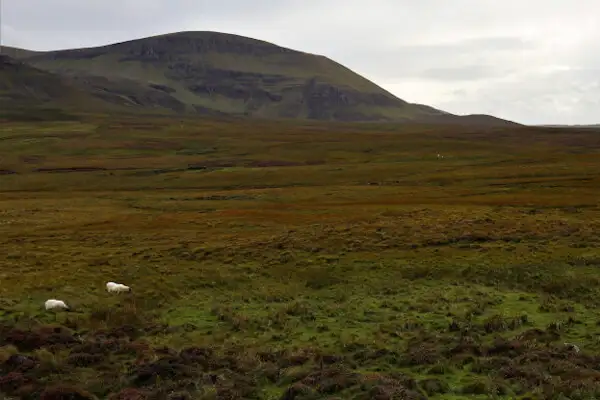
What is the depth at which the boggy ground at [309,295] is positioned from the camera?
20531 mm

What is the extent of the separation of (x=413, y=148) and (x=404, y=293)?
124 meters

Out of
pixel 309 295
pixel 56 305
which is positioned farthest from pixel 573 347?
pixel 56 305

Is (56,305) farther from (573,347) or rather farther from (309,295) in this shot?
(573,347)

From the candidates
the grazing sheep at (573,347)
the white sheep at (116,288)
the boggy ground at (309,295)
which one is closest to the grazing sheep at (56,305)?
the boggy ground at (309,295)

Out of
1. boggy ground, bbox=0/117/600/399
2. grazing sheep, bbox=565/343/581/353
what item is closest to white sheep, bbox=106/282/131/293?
boggy ground, bbox=0/117/600/399

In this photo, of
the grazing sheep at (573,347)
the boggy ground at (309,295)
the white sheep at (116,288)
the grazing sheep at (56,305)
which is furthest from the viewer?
the white sheep at (116,288)

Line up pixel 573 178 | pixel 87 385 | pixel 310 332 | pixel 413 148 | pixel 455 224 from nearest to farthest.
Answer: pixel 87 385
pixel 310 332
pixel 455 224
pixel 573 178
pixel 413 148

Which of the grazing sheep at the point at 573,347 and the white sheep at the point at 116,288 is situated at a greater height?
the grazing sheep at the point at 573,347

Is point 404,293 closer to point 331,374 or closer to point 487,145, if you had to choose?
point 331,374

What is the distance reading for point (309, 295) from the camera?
33312 mm

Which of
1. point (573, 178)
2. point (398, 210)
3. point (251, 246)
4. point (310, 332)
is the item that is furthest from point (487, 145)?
point (310, 332)

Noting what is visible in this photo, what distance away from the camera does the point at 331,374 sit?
67.7 ft

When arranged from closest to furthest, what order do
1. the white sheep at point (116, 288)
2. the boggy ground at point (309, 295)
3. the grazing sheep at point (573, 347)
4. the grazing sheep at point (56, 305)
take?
the boggy ground at point (309, 295) < the grazing sheep at point (573, 347) < the grazing sheep at point (56, 305) < the white sheep at point (116, 288)

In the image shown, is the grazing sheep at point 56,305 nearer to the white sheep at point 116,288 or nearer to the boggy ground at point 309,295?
the boggy ground at point 309,295
